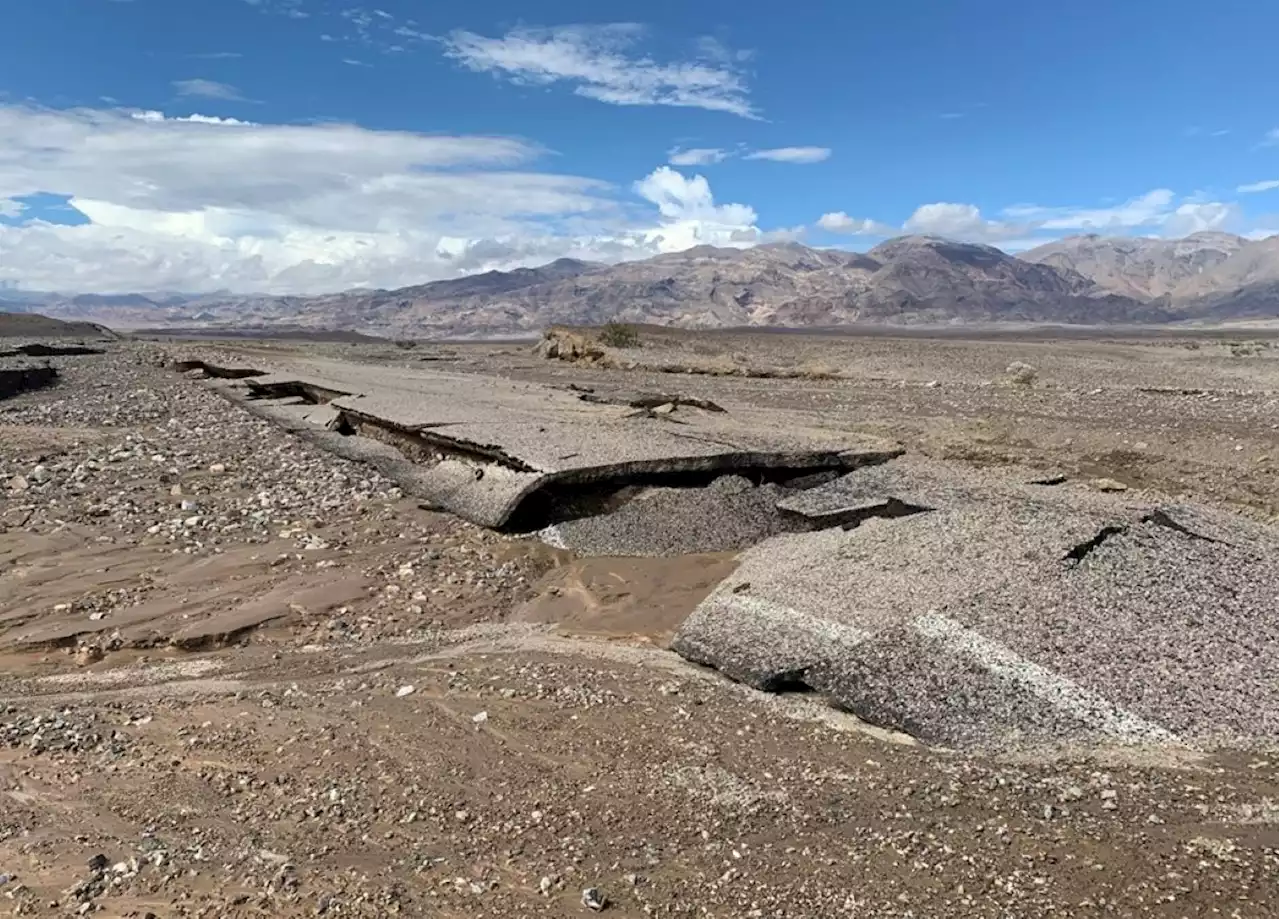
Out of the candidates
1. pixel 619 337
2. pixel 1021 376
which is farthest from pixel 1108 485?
pixel 619 337

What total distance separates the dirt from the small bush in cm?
2515

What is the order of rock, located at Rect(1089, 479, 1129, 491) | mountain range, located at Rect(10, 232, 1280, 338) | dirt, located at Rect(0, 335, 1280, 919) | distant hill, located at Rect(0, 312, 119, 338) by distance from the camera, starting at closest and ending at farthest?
dirt, located at Rect(0, 335, 1280, 919) → rock, located at Rect(1089, 479, 1129, 491) → distant hill, located at Rect(0, 312, 119, 338) → mountain range, located at Rect(10, 232, 1280, 338)

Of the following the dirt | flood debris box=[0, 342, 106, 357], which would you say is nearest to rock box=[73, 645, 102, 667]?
the dirt

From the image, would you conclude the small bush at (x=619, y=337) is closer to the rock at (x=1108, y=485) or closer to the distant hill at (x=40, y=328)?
the rock at (x=1108, y=485)

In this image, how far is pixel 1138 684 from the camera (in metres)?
4.66

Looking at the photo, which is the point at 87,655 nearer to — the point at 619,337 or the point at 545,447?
the point at 545,447

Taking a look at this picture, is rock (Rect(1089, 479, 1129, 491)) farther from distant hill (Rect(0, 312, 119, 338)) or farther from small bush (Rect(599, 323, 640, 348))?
distant hill (Rect(0, 312, 119, 338))

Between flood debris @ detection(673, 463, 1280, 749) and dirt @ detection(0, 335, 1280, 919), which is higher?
flood debris @ detection(673, 463, 1280, 749)

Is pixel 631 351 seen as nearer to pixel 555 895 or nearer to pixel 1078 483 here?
pixel 1078 483

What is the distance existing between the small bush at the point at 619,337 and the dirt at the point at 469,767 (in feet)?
82.5

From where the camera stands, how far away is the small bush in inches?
1312

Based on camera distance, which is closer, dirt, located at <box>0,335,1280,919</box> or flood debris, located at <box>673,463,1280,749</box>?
dirt, located at <box>0,335,1280,919</box>

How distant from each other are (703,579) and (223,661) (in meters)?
3.22

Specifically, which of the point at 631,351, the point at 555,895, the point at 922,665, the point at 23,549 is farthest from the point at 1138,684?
the point at 631,351
